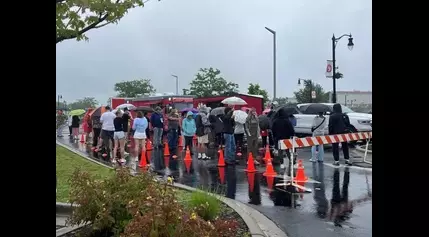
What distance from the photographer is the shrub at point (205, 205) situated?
591 cm

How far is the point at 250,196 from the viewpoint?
30.1 ft

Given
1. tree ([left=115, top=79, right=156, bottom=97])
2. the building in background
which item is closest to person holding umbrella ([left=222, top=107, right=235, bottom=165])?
the building in background

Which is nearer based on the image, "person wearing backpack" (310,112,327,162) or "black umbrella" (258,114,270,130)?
"person wearing backpack" (310,112,327,162)

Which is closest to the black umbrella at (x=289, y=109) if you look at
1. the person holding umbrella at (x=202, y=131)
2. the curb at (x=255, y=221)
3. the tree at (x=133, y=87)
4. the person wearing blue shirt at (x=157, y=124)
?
the person holding umbrella at (x=202, y=131)

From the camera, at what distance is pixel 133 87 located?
96.8 metres

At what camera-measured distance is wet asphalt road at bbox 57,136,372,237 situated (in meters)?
6.88

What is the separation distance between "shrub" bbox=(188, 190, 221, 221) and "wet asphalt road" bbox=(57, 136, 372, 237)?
1.22m

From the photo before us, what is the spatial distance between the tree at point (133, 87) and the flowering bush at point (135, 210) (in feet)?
297

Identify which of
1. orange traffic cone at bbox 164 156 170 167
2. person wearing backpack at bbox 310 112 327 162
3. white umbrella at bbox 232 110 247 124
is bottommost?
orange traffic cone at bbox 164 156 170 167

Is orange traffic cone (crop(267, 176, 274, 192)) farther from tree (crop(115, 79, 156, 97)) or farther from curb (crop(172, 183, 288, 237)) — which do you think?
tree (crop(115, 79, 156, 97))

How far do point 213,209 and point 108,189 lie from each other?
1.38 meters
